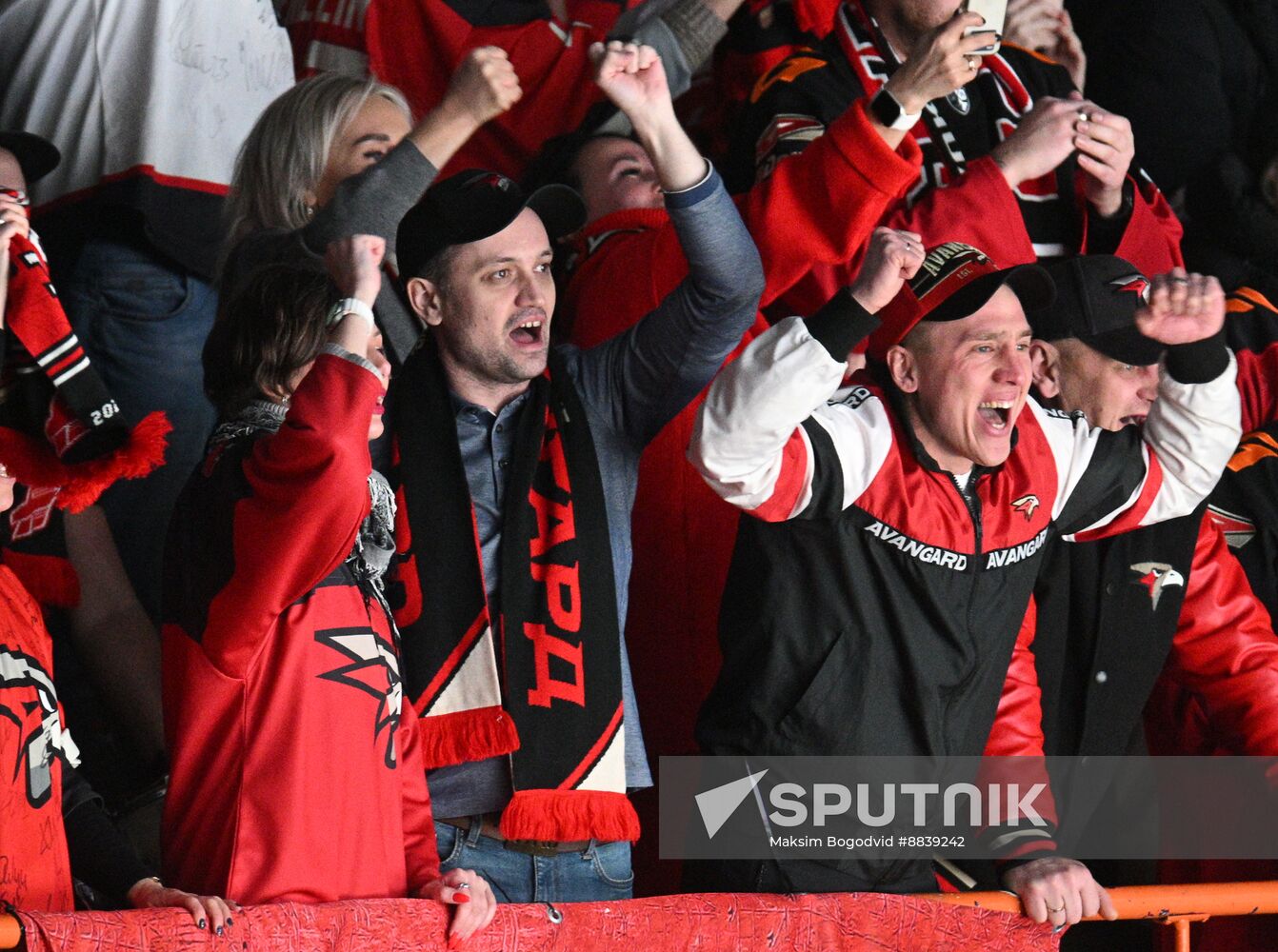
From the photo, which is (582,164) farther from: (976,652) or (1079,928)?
(1079,928)

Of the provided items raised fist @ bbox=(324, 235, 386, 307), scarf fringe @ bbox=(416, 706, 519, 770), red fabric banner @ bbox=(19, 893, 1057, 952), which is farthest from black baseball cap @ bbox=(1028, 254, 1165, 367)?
raised fist @ bbox=(324, 235, 386, 307)

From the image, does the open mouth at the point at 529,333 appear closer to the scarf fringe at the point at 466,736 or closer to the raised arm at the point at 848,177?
the raised arm at the point at 848,177

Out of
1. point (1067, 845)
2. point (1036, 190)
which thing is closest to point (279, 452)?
point (1067, 845)

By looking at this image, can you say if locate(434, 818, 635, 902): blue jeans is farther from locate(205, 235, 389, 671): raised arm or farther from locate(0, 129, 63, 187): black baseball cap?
locate(0, 129, 63, 187): black baseball cap

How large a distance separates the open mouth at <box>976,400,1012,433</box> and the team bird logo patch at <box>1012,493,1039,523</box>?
0.12m

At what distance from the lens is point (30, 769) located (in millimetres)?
2221

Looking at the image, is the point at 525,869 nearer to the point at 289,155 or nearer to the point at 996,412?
the point at 996,412

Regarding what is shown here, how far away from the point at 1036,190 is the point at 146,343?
1.89m

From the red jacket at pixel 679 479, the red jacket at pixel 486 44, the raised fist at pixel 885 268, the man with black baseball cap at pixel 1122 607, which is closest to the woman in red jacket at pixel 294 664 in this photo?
the raised fist at pixel 885 268

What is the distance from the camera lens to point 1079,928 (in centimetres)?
360

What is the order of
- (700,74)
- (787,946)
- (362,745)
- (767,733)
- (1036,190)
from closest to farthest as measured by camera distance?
1. (362,745)
2. (787,946)
3. (767,733)
4. (1036,190)
5. (700,74)

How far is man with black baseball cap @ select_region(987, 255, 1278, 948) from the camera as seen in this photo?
3.32 metres

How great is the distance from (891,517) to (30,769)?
1.33m

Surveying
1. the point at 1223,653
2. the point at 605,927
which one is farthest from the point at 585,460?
the point at 1223,653
